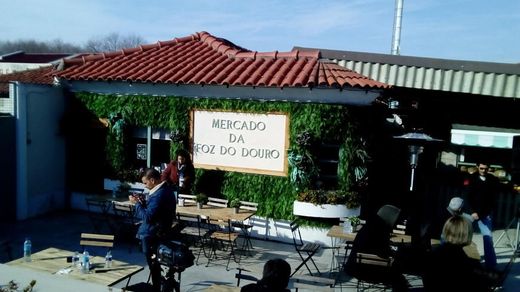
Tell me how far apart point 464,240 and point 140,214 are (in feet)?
13.6

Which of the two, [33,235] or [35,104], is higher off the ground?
[35,104]

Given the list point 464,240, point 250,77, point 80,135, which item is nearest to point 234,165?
point 250,77

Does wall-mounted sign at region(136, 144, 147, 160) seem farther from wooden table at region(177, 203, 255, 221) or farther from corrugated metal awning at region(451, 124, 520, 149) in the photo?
corrugated metal awning at region(451, 124, 520, 149)

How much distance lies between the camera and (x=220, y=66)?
34.7ft

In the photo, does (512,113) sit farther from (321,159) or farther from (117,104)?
(117,104)

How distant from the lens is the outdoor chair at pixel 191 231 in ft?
26.9

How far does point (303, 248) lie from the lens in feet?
23.9

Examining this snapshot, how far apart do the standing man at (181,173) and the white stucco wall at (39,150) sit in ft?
11.0

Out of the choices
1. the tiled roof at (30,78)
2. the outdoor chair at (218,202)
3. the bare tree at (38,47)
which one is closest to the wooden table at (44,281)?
the outdoor chair at (218,202)

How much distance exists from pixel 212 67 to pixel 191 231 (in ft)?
14.0

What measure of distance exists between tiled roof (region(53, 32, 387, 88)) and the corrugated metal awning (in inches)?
148

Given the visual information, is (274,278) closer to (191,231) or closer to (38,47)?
(191,231)

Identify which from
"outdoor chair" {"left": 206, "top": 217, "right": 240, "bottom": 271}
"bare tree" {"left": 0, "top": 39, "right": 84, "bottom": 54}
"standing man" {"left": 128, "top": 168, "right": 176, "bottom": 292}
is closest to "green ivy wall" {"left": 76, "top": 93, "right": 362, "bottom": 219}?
"outdoor chair" {"left": 206, "top": 217, "right": 240, "bottom": 271}

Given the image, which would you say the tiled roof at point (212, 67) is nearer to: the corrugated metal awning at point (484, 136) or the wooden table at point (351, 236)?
the wooden table at point (351, 236)
